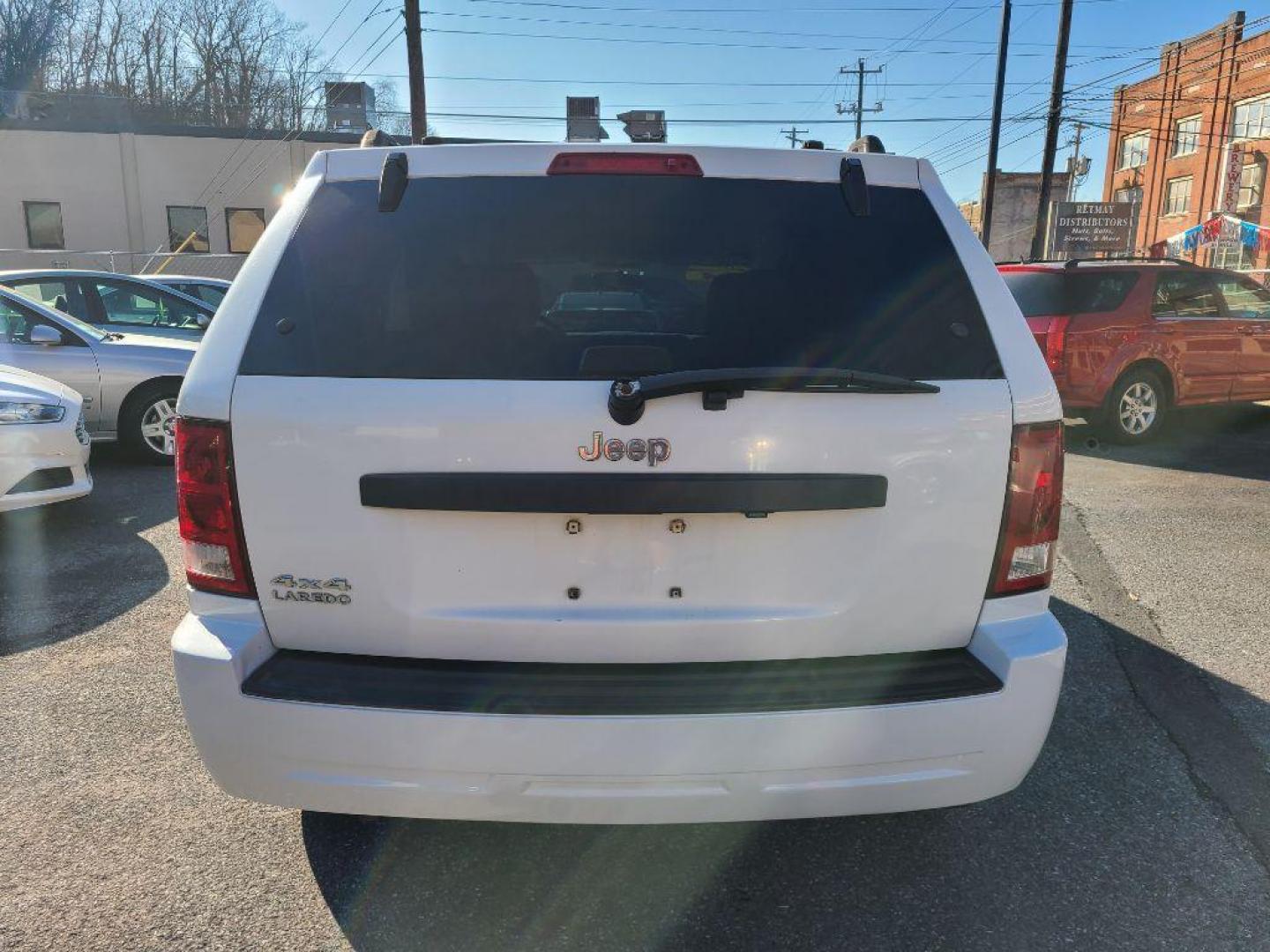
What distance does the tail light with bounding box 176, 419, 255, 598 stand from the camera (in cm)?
219

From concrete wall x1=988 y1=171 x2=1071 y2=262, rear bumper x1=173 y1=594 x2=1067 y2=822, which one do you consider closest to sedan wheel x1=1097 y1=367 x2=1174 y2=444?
Answer: rear bumper x1=173 y1=594 x2=1067 y2=822

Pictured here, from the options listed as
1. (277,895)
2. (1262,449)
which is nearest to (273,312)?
(277,895)

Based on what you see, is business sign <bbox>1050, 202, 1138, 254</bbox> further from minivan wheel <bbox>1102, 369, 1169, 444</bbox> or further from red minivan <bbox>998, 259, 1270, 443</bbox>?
minivan wheel <bbox>1102, 369, 1169, 444</bbox>

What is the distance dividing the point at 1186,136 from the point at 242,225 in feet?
130

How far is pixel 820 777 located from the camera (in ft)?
7.00

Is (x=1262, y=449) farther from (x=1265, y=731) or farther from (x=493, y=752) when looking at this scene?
(x=493, y=752)

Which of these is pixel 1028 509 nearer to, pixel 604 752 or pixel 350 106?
pixel 604 752

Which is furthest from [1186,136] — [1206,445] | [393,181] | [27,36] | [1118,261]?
[27,36]

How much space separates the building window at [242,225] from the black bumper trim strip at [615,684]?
3150 cm

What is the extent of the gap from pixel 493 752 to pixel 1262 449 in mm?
9942

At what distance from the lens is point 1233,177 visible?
36.4 m

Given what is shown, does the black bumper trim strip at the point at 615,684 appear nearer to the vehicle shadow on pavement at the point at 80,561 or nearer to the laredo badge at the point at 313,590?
the laredo badge at the point at 313,590

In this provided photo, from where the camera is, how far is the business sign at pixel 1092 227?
27344mm

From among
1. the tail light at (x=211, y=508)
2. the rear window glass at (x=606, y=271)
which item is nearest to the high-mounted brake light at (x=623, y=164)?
the rear window glass at (x=606, y=271)
